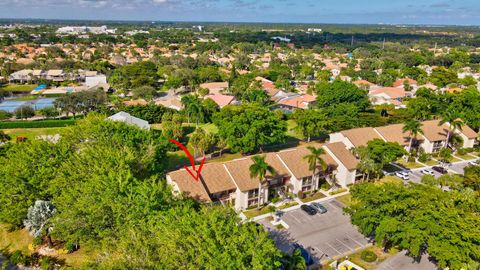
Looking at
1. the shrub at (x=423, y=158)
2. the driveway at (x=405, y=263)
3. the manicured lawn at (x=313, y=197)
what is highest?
the shrub at (x=423, y=158)

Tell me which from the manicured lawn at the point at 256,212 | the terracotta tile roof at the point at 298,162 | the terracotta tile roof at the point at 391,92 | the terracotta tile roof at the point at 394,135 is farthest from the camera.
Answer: the terracotta tile roof at the point at 391,92

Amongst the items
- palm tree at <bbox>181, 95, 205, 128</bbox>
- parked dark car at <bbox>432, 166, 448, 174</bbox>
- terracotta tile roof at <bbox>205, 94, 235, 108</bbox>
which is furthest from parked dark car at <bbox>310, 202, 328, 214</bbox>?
terracotta tile roof at <bbox>205, 94, 235, 108</bbox>

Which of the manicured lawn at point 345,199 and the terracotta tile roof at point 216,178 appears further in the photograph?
the manicured lawn at point 345,199

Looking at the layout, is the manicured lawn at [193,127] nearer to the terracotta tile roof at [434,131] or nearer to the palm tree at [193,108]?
the palm tree at [193,108]

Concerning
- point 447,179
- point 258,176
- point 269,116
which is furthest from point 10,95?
point 447,179

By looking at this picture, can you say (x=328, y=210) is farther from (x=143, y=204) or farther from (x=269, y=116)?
(x=143, y=204)

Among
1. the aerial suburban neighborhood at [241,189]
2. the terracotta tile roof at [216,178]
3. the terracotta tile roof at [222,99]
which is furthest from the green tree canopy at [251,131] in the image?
the terracotta tile roof at [222,99]
